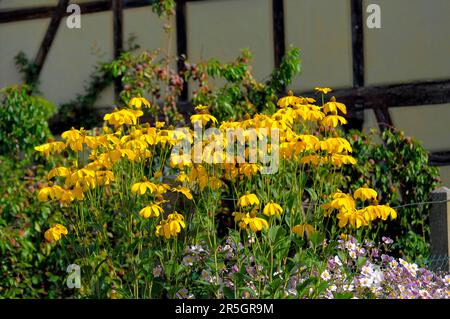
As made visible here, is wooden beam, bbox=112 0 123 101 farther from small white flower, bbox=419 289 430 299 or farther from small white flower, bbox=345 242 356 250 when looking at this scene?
small white flower, bbox=419 289 430 299

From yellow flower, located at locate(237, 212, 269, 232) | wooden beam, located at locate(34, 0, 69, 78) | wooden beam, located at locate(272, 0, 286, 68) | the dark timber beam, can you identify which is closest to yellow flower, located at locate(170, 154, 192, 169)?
yellow flower, located at locate(237, 212, 269, 232)

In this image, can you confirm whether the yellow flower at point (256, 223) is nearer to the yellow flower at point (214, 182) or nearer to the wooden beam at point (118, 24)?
the yellow flower at point (214, 182)

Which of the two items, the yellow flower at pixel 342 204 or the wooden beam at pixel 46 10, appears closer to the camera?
the yellow flower at pixel 342 204

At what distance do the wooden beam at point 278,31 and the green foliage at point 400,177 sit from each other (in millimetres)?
1276

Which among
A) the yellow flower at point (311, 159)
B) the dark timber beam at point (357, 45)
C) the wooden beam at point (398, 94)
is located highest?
the dark timber beam at point (357, 45)

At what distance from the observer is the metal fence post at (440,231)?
511 centimetres

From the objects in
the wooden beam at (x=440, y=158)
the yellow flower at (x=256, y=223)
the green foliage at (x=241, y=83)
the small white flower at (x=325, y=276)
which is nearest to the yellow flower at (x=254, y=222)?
the yellow flower at (x=256, y=223)

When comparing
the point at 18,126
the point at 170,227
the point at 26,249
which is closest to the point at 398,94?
the point at 18,126

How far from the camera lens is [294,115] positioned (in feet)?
11.5

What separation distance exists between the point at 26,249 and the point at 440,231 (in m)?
2.43

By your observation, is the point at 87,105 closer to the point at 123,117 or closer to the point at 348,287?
the point at 123,117

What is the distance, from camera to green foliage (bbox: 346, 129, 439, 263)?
6.12 metres

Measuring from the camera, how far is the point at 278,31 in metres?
7.51

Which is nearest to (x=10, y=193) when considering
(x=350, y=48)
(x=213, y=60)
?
(x=213, y=60)
